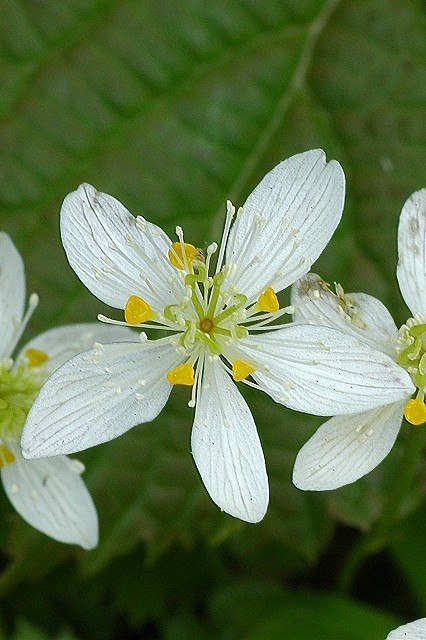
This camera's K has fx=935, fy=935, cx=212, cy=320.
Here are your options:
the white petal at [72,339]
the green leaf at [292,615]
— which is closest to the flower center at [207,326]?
the white petal at [72,339]

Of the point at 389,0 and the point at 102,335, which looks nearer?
the point at 102,335

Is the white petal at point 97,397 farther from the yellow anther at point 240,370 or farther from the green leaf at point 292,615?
the green leaf at point 292,615

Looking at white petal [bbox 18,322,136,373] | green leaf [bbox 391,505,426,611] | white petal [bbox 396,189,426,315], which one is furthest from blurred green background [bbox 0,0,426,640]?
white petal [bbox 396,189,426,315]

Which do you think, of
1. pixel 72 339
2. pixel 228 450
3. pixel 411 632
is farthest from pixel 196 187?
pixel 411 632

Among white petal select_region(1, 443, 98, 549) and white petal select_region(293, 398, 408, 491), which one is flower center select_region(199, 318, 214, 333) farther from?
white petal select_region(1, 443, 98, 549)

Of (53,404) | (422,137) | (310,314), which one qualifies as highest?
(422,137)

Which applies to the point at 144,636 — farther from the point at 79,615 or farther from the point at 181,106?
the point at 181,106

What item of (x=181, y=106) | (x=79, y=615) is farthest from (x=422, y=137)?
(x=79, y=615)
